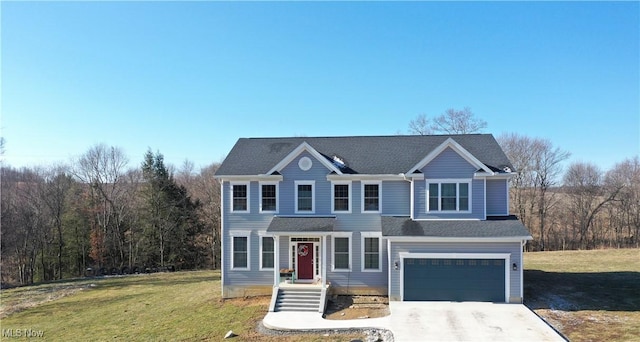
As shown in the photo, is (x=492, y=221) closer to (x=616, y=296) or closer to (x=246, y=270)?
(x=616, y=296)

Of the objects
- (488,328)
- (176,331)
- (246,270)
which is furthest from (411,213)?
(176,331)

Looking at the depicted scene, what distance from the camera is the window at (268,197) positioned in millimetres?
18375

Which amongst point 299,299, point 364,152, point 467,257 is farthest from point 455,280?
point 364,152

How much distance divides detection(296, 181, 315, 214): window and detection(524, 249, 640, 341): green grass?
10129 mm

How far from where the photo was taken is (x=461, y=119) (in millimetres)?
37250

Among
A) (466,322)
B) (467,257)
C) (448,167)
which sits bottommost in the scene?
(466,322)

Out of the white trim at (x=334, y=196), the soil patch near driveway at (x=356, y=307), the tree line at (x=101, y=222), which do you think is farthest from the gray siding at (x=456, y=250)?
the tree line at (x=101, y=222)

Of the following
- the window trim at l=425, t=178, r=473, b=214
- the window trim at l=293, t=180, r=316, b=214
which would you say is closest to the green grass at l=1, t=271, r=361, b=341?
the window trim at l=293, t=180, r=316, b=214

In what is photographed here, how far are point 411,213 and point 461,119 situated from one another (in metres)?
23.1

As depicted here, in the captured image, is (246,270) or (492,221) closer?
(492,221)

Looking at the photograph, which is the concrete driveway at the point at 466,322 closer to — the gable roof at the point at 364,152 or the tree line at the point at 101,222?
the gable roof at the point at 364,152

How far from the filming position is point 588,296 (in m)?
16.5

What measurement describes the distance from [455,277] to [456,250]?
3.70 ft

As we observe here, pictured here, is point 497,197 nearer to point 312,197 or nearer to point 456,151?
point 456,151
